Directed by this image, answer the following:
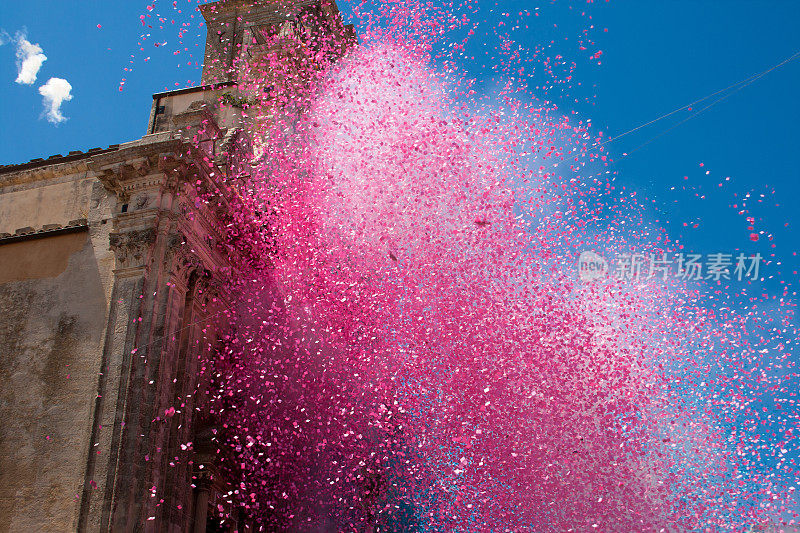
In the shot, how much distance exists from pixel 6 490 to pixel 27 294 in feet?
10.8

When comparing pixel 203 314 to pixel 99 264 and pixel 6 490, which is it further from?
pixel 6 490

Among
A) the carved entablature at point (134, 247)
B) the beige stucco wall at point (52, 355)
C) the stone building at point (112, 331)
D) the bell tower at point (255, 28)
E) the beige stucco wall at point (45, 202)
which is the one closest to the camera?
the stone building at point (112, 331)

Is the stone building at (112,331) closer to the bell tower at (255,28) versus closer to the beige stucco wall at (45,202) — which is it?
the beige stucco wall at (45,202)

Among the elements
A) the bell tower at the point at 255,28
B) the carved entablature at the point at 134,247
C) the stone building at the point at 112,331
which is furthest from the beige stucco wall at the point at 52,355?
the bell tower at the point at 255,28

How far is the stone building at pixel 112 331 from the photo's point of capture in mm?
9930

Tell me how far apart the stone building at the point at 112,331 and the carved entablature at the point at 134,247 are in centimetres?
2

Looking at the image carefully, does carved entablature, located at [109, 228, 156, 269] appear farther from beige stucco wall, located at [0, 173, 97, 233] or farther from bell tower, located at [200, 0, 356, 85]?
bell tower, located at [200, 0, 356, 85]

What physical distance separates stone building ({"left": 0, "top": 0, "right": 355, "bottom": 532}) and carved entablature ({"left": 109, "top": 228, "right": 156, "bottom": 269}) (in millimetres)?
23

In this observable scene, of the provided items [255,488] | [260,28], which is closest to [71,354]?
[255,488]

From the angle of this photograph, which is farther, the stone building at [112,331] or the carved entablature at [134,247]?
the carved entablature at [134,247]

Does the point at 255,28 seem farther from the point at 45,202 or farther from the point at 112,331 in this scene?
the point at 112,331

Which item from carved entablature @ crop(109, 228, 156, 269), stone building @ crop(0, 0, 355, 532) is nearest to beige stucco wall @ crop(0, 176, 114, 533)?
stone building @ crop(0, 0, 355, 532)

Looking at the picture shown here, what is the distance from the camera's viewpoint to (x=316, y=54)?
66.0 ft

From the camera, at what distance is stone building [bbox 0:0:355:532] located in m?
9.93
